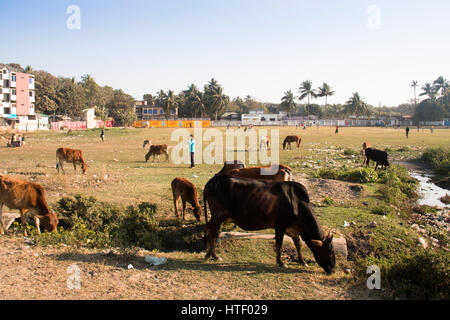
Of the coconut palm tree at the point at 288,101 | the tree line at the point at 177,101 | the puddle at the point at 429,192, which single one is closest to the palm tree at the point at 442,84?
the tree line at the point at 177,101

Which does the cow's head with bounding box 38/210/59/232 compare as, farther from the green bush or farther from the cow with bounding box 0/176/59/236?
the green bush

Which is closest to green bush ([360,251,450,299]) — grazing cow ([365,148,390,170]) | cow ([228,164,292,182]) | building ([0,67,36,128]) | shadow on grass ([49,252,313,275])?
shadow on grass ([49,252,313,275])

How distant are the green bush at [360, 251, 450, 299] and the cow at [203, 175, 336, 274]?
49.5 inches

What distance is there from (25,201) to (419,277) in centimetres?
838

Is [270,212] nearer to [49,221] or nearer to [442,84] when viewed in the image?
[49,221]

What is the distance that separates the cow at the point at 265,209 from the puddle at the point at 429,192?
9.38 meters

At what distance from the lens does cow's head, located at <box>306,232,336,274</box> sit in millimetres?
6352

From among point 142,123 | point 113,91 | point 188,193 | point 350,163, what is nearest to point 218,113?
point 142,123

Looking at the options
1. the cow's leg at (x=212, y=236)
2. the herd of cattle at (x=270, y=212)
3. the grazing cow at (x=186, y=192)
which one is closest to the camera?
the herd of cattle at (x=270, y=212)

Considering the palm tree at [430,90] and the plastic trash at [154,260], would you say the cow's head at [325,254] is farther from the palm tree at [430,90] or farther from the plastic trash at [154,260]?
the palm tree at [430,90]

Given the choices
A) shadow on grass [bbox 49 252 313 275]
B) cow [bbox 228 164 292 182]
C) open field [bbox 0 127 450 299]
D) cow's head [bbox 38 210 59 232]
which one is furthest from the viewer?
cow [bbox 228 164 292 182]

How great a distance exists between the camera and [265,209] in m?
6.83

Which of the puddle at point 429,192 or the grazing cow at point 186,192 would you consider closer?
the grazing cow at point 186,192

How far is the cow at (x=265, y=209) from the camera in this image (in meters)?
6.70
